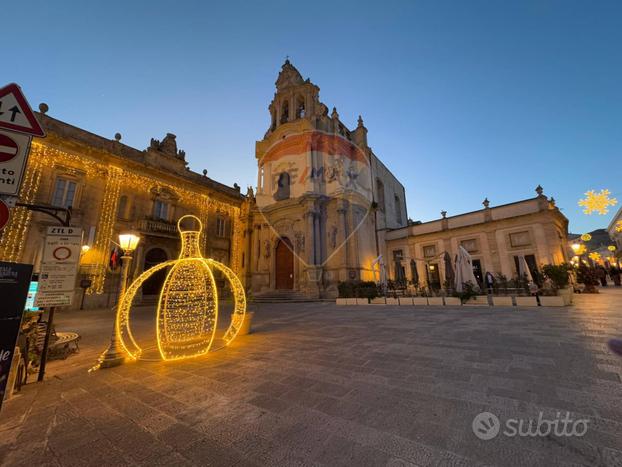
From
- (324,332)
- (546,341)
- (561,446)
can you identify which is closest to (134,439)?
(561,446)

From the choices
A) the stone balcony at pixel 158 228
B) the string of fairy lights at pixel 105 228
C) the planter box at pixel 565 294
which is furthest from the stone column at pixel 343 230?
the string of fairy lights at pixel 105 228

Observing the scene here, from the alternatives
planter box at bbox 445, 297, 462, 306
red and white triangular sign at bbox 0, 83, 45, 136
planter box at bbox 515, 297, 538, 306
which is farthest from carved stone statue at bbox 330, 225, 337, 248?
red and white triangular sign at bbox 0, 83, 45, 136

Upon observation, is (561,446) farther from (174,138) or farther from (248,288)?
(174,138)

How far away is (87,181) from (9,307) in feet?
60.7

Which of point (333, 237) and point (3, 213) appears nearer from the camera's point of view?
point (3, 213)

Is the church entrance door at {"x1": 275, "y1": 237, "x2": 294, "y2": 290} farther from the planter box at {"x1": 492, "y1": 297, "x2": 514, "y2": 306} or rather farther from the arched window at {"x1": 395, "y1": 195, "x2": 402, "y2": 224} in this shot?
the arched window at {"x1": 395, "y1": 195, "x2": 402, "y2": 224}

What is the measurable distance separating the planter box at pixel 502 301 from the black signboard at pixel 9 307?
14374 millimetres

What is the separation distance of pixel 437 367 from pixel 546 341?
2861 millimetres

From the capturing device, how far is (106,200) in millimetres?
16109

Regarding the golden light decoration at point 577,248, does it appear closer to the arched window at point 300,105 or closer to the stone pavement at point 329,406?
the stone pavement at point 329,406

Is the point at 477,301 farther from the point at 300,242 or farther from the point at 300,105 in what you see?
the point at 300,105

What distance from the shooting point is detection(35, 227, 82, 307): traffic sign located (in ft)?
12.7

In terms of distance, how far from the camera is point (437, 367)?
3619mm

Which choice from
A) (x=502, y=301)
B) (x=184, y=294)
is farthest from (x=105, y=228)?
(x=502, y=301)
